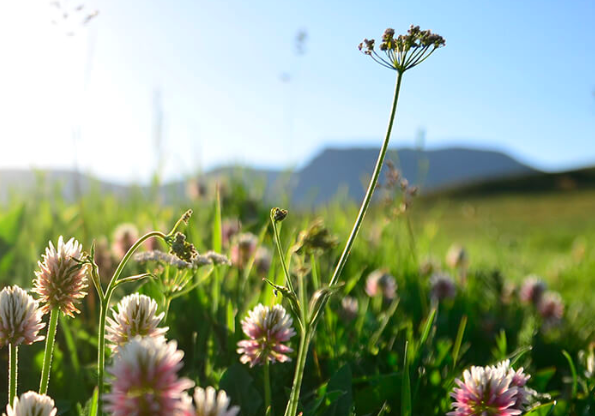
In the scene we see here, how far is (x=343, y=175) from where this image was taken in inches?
5733

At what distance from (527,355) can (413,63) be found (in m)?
1.51

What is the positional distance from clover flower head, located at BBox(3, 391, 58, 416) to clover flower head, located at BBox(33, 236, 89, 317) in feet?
0.62

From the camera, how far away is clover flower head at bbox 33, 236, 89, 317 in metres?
0.94

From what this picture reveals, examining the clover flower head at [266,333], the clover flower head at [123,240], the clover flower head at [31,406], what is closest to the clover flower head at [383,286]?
the clover flower head at [123,240]

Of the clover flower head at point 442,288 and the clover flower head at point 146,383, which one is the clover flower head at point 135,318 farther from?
the clover flower head at point 442,288

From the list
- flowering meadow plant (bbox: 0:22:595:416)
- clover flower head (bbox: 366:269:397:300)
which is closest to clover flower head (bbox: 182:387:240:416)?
flowering meadow plant (bbox: 0:22:595:416)

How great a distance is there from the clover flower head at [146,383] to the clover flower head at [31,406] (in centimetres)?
19

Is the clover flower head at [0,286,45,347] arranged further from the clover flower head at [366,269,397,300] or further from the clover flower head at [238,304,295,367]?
the clover flower head at [366,269,397,300]

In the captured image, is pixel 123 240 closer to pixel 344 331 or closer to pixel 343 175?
pixel 344 331

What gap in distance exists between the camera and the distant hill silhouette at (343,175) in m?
3.78

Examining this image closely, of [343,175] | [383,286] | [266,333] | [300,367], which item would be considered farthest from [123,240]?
[343,175]

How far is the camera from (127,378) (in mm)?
650

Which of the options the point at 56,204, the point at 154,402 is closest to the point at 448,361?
the point at 154,402

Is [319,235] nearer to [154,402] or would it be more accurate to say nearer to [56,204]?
[154,402]
